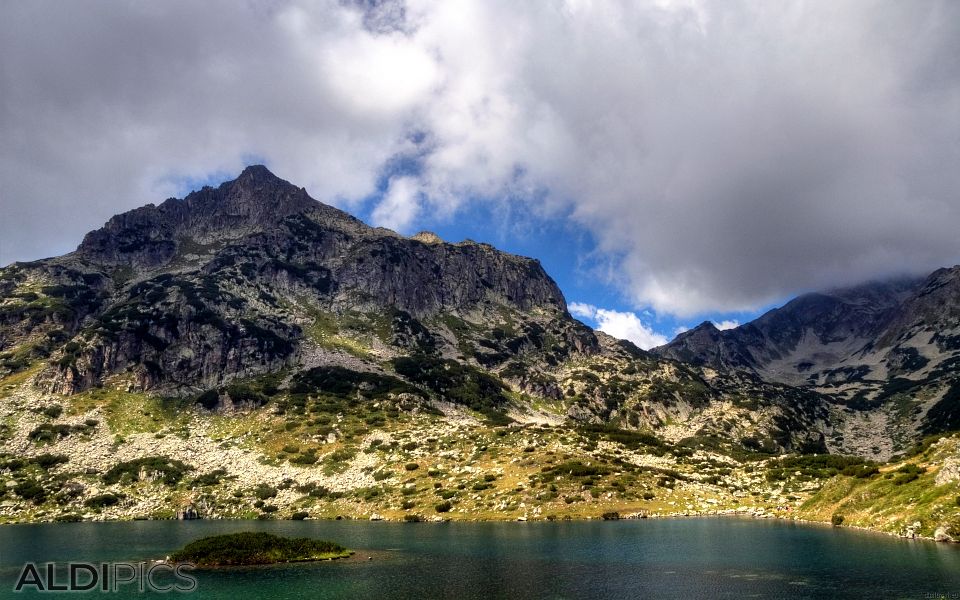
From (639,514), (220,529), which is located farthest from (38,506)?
Answer: (639,514)

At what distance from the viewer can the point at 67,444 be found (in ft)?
496

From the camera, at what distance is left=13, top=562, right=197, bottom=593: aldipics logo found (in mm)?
44500

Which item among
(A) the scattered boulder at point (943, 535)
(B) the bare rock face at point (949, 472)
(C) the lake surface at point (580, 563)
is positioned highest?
(B) the bare rock face at point (949, 472)

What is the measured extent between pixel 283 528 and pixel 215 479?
2112 inches

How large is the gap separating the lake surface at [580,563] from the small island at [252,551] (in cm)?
393

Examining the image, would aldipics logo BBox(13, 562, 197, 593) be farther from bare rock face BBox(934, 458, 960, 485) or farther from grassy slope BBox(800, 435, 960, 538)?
bare rock face BBox(934, 458, 960, 485)

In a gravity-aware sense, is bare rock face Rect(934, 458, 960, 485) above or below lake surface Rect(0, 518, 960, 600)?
above

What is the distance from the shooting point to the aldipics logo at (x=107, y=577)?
44.5 metres

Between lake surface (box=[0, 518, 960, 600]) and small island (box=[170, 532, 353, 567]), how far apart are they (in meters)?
3.93

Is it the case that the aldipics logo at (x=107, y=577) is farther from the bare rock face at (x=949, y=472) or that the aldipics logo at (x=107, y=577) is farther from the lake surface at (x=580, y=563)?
the bare rock face at (x=949, y=472)

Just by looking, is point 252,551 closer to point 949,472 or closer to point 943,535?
point 943,535

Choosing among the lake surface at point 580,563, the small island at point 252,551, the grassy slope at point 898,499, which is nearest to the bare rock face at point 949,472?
the grassy slope at point 898,499

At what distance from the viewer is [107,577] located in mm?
48750

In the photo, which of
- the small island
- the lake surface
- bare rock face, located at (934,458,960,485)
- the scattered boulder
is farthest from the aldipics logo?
bare rock face, located at (934,458,960,485)
